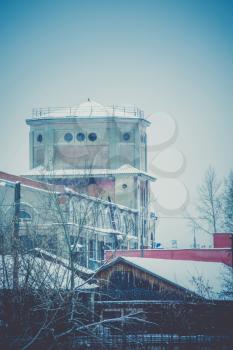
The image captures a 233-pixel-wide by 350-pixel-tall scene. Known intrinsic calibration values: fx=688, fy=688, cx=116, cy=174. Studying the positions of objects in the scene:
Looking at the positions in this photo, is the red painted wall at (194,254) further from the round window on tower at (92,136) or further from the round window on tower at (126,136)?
the round window on tower at (126,136)

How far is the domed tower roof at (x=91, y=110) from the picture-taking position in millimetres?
61500

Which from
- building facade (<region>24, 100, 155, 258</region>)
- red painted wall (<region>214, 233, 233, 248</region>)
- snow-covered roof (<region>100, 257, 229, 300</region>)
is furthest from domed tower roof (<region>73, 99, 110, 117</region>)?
snow-covered roof (<region>100, 257, 229, 300</region>)

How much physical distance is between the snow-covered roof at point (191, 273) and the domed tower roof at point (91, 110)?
31506 millimetres

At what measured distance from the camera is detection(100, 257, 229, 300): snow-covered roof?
25383 millimetres

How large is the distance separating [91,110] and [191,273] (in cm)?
3572

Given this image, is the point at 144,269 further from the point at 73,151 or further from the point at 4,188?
the point at 73,151

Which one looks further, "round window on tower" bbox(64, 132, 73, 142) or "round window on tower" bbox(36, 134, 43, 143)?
"round window on tower" bbox(36, 134, 43, 143)

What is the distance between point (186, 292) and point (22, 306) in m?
11.2

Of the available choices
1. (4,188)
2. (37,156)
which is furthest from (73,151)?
(4,188)

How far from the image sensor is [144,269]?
27.6 m

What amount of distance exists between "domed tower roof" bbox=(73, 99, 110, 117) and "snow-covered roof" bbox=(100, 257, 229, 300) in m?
31.5

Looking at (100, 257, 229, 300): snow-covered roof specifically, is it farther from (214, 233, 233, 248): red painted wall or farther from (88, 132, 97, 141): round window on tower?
(88, 132, 97, 141): round window on tower

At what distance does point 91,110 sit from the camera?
62.7 metres

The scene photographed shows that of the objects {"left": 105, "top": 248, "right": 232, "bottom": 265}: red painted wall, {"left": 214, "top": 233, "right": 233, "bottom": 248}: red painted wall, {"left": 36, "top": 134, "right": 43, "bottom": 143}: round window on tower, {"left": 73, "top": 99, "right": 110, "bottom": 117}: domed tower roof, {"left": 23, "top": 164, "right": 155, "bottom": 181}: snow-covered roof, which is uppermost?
{"left": 73, "top": 99, "right": 110, "bottom": 117}: domed tower roof
